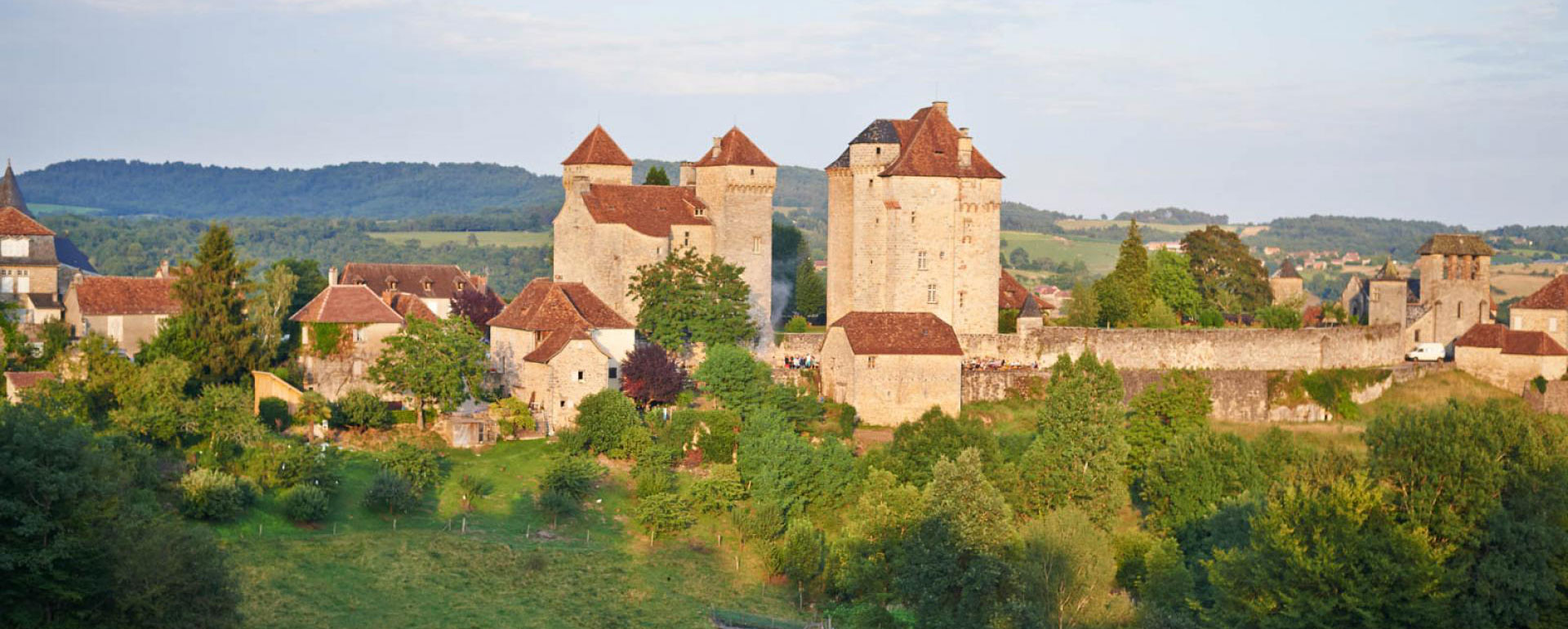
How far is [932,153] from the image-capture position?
5338cm

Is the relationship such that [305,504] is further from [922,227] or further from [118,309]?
[922,227]

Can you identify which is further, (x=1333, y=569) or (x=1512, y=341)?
(x=1512, y=341)

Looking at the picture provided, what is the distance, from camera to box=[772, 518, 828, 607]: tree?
37719mm

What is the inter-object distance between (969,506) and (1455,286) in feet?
126

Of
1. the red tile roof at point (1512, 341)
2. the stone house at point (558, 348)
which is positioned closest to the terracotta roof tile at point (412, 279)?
the stone house at point (558, 348)

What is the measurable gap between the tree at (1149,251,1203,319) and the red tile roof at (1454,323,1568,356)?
1036 cm

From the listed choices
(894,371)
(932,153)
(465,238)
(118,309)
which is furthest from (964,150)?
(465,238)

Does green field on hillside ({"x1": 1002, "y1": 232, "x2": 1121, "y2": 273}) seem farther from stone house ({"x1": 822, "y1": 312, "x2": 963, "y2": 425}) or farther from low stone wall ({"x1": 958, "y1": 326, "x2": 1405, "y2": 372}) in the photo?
stone house ({"x1": 822, "y1": 312, "x2": 963, "y2": 425})

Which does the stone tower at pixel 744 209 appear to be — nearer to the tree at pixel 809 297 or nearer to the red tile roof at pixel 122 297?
the tree at pixel 809 297

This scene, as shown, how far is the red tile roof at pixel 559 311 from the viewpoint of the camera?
151 ft

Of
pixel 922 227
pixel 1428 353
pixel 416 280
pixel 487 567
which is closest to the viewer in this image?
pixel 487 567

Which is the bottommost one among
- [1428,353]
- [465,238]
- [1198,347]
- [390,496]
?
[390,496]

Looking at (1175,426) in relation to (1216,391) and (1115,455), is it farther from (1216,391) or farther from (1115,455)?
(1216,391)

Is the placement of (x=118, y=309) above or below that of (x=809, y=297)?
below
